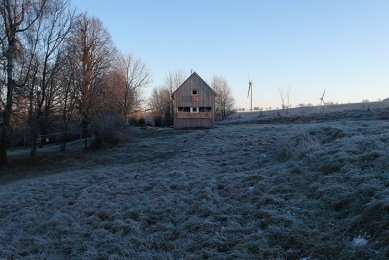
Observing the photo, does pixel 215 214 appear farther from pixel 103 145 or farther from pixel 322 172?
pixel 103 145

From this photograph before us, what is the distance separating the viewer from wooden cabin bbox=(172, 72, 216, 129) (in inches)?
1136

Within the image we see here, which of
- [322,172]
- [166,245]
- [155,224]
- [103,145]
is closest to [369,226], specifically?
[322,172]

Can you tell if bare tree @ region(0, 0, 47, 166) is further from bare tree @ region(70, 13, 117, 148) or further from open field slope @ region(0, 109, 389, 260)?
open field slope @ region(0, 109, 389, 260)

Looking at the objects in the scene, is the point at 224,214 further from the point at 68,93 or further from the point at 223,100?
the point at 223,100

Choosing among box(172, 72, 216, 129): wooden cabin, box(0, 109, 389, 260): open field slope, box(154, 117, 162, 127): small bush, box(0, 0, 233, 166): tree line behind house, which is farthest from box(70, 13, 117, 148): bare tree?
box(154, 117, 162, 127): small bush

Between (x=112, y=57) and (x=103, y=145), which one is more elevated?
(x=112, y=57)

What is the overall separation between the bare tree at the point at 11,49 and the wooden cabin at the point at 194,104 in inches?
567

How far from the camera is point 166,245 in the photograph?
15.3ft

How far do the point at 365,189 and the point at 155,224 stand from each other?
399 cm

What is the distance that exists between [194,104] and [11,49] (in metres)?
16.9

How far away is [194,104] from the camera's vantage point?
2914 centimetres

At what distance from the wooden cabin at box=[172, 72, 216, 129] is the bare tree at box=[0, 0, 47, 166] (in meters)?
14.4

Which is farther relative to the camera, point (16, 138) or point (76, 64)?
point (76, 64)

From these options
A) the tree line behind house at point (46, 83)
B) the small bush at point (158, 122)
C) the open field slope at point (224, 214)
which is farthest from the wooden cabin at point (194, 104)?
the open field slope at point (224, 214)
